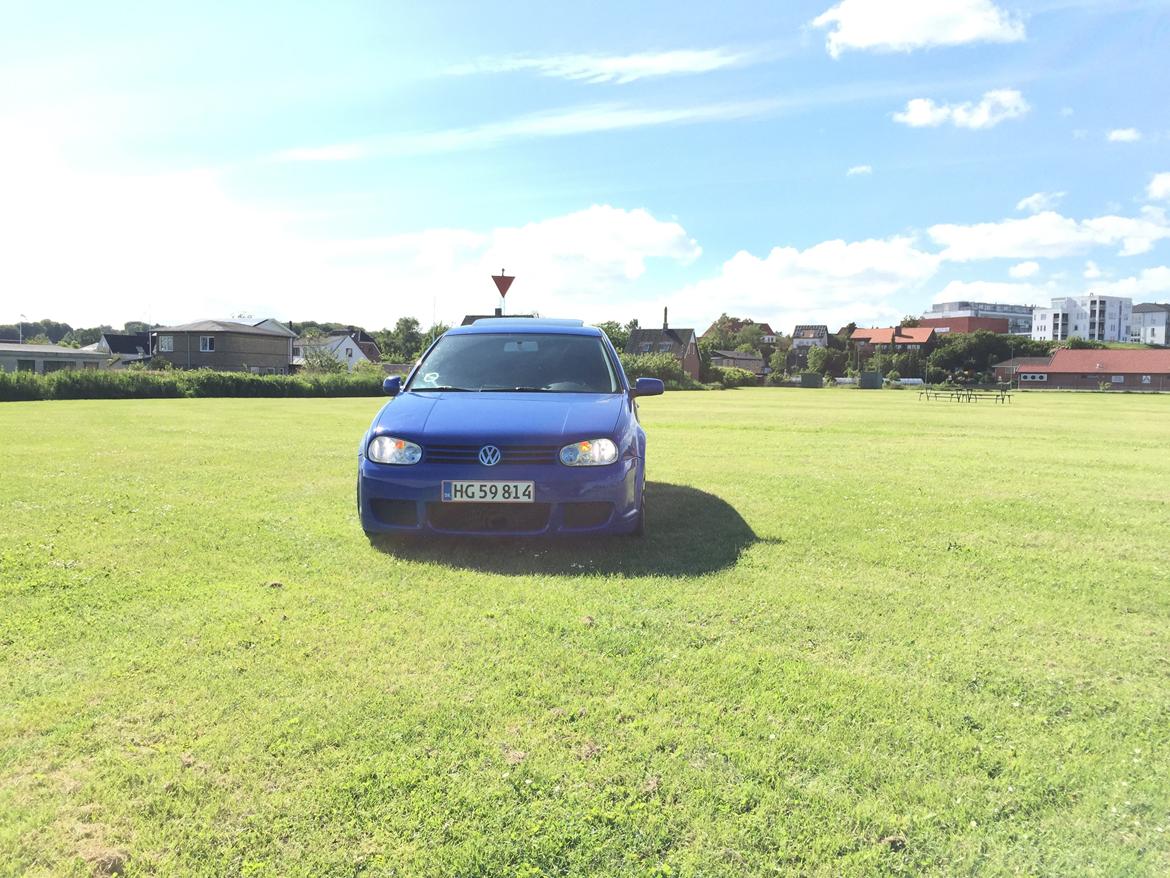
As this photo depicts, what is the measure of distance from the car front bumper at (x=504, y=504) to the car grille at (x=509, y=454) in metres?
0.04

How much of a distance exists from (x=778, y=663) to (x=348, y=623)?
7.36 feet

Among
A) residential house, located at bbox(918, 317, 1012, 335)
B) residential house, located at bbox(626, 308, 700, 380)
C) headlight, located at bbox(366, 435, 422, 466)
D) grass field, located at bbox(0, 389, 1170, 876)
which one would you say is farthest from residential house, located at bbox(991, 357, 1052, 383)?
headlight, located at bbox(366, 435, 422, 466)

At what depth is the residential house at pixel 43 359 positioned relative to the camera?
72.0 metres

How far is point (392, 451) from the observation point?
5551 mm

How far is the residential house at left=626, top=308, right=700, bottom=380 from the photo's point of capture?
105 m

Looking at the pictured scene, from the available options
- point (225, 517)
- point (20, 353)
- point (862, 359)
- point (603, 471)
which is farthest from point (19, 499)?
point (862, 359)

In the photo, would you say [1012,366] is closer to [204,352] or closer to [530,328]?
[204,352]

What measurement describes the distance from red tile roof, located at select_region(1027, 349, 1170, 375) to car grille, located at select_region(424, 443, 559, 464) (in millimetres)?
117538

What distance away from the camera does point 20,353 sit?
7200 cm

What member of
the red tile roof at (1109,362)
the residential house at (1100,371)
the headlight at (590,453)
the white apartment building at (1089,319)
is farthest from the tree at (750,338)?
the headlight at (590,453)

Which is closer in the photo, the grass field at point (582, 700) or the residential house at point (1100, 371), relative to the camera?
the grass field at point (582, 700)

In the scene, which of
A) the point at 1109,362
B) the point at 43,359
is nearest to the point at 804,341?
the point at 1109,362

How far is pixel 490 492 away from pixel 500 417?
620mm

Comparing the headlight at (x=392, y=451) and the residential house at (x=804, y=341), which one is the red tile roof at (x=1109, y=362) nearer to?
the residential house at (x=804, y=341)
